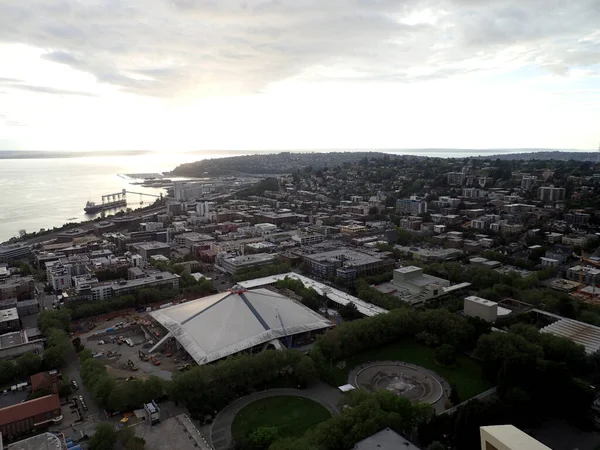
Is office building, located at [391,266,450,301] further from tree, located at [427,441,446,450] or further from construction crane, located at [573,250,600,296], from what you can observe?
tree, located at [427,441,446,450]

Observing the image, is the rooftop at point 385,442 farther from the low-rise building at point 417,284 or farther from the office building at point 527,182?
the office building at point 527,182

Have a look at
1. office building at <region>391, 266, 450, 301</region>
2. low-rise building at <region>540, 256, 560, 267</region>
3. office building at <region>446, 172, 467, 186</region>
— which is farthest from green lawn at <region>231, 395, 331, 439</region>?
office building at <region>446, 172, 467, 186</region>

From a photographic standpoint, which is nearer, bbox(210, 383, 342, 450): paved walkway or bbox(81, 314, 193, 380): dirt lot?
bbox(210, 383, 342, 450): paved walkway

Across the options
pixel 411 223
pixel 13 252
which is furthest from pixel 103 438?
pixel 411 223

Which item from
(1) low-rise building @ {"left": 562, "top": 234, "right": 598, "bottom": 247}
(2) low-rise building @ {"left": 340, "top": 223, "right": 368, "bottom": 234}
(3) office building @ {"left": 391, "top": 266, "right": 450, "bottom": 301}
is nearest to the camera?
(3) office building @ {"left": 391, "top": 266, "right": 450, "bottom": 301}

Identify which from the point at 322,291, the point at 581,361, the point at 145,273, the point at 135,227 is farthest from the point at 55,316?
the point at 135,227

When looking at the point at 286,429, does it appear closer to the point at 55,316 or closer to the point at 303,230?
the point at 55,316
